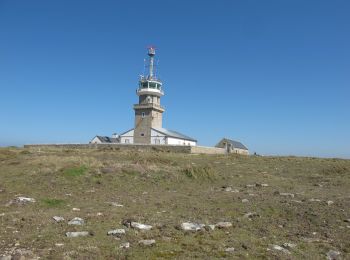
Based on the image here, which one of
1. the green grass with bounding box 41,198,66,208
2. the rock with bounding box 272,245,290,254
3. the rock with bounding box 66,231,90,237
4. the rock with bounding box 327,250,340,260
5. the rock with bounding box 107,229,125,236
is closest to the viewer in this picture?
the rock with bounding box 327,250,340,260

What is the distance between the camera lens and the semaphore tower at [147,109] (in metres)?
77.8

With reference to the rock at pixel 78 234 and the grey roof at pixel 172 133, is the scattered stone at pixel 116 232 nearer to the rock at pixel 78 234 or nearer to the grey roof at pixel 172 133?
the rock at pixel 78 234

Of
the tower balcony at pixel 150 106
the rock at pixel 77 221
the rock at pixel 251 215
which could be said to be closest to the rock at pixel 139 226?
the rock at pixel 77 221

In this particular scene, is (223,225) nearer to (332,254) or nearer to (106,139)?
(332,254)

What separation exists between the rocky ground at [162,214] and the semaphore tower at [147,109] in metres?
52.4

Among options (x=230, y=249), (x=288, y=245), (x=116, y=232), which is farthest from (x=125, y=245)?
(x=288, y=245)

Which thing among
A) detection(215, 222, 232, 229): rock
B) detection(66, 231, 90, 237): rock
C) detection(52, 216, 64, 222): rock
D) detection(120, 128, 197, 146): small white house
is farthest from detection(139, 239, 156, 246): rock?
detection(120, 128, 197, 146): small white house

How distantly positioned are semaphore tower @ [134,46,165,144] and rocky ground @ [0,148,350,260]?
2063 inches

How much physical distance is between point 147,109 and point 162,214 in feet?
214

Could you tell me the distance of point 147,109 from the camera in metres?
78.4

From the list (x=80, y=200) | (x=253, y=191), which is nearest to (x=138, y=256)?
(x=80, y=200)

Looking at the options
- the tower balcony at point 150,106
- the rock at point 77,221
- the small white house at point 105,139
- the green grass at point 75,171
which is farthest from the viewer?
the small white house at point 105,139

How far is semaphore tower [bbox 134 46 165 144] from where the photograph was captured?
7781cm

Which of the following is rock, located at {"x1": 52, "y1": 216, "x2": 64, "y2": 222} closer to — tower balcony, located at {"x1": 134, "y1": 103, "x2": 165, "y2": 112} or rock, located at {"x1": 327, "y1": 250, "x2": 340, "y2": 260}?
rock, located at {"x1": 327, "y1": 250, "x2": 340, "y2": 260}
